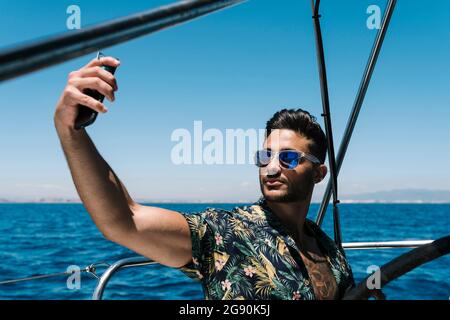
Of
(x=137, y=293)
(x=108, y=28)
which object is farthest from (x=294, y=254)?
(x=137, y=293)

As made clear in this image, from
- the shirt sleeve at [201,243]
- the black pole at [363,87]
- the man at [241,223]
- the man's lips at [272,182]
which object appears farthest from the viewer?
the black pole at [363,87]

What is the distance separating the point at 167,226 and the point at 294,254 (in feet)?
1.53

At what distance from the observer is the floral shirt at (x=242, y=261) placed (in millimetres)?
1432

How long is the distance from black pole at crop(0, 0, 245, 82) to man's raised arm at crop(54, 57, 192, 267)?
0.16m

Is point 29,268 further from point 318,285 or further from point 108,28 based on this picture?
point 108,28

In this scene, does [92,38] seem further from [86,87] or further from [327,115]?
[327,115]

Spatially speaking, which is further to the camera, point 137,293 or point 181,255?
point 137,293

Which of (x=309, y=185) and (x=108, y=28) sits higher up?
(x=108, y=28)

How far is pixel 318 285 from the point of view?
5.32ft

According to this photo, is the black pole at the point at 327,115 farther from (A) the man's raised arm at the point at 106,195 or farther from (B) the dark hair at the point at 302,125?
(A) the man's raised arm at the point at 106,195

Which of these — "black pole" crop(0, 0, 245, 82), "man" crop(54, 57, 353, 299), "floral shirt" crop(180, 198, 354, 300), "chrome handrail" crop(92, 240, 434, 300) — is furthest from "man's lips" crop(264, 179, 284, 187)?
"black pole" crop(0, 0, 245, 82)

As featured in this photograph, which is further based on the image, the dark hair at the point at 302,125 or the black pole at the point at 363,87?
the black pole at the point at 363,87

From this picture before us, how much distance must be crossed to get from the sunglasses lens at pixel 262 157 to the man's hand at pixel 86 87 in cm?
97

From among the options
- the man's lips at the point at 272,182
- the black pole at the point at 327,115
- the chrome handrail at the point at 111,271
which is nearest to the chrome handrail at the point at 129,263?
the chrome handrail at the point at 111,271
